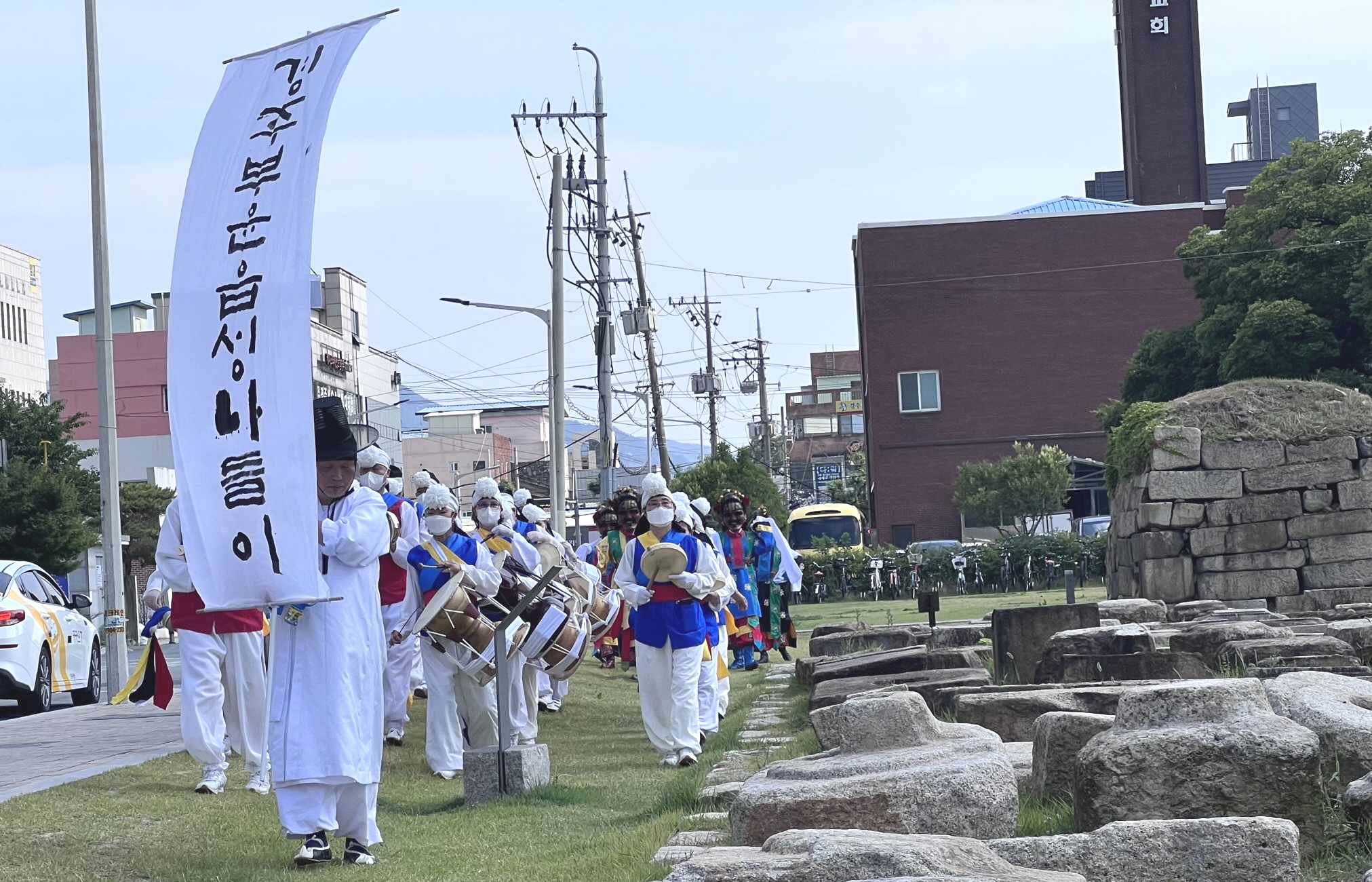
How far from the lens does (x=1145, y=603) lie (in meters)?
17.0

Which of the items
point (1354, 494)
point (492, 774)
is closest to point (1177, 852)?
point (492, 774)

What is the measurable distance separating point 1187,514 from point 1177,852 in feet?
52.7

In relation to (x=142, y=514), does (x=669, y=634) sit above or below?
below

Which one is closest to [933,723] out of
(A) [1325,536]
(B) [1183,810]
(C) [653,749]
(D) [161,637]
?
(B) [1183,810]

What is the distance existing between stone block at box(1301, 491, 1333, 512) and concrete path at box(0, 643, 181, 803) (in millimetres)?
12842

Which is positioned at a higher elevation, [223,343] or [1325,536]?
[223,343]

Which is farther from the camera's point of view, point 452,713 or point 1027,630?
point 1027,630

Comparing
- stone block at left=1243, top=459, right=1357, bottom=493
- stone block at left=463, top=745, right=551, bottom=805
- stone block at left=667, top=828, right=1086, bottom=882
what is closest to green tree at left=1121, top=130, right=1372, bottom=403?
stone block at left=1243, top=459, right=1357, bottom=493

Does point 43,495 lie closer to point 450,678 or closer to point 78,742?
point 78,742

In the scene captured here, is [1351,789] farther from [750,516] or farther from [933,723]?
[750,516]

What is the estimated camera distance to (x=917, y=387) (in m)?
50.5

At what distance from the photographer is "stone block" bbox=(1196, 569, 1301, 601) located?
2000 cm

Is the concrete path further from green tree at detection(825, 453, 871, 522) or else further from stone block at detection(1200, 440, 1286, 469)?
green tree at detection(825, 453, 871, 522)

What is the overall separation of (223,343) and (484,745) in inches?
180
